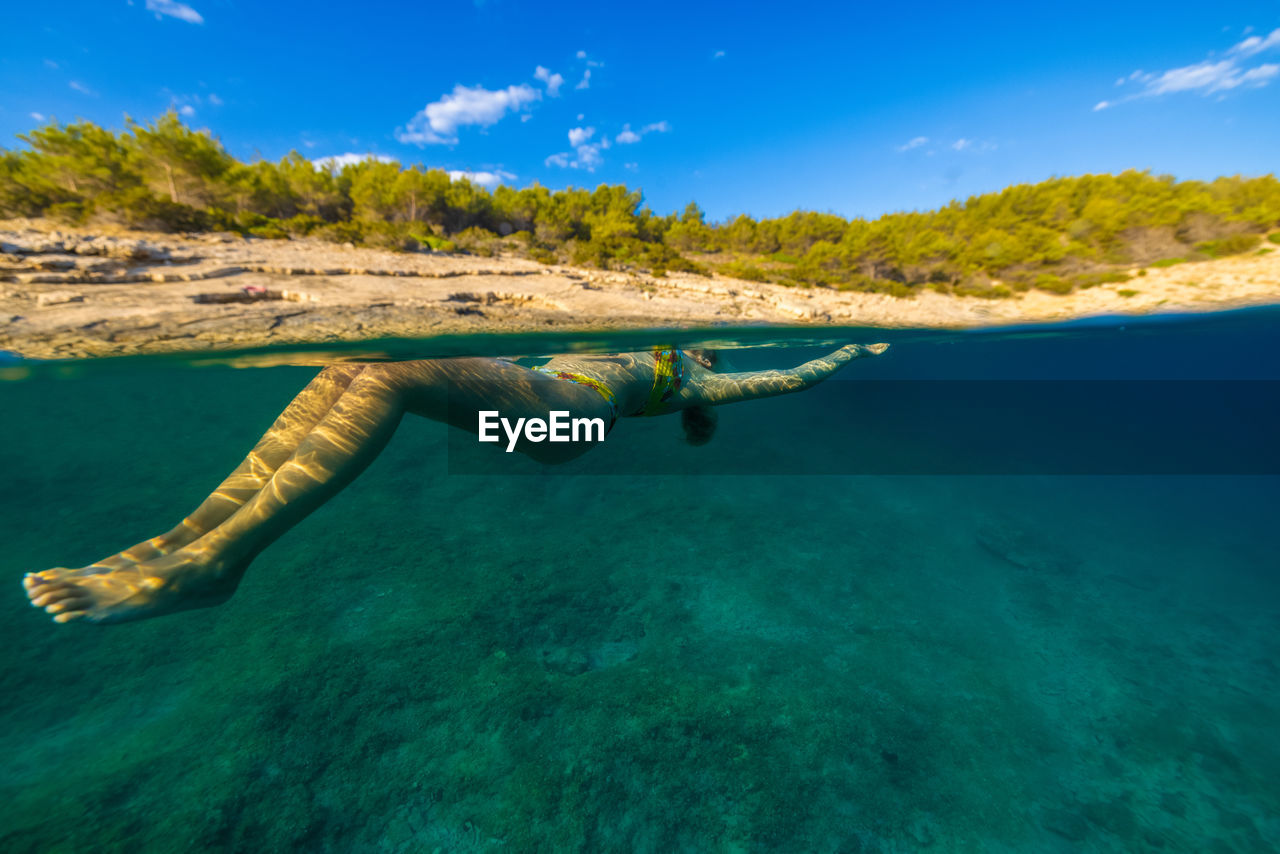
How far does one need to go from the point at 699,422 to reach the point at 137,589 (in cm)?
392

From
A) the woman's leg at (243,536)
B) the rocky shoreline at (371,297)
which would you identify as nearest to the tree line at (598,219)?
the rocky shoreline at (371,297)

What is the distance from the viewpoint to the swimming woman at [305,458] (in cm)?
167

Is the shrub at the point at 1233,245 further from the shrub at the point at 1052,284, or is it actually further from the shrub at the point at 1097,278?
the shrub at the point at 1052,284

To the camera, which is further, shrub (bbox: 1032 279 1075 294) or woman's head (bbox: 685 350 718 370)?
shrub (bbox: 1032 279 1075 294)

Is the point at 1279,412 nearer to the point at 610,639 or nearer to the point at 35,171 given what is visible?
the point at 610,639

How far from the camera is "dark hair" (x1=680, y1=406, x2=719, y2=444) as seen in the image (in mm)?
4488

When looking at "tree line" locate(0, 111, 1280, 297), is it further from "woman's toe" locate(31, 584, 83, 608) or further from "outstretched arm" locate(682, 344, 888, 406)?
"woman's toe" locate(31, 584, 83, 608)

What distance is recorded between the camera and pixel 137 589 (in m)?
1.67

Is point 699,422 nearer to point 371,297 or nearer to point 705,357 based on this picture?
point 705,357

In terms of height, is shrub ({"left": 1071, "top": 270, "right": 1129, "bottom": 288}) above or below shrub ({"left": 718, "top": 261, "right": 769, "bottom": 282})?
below

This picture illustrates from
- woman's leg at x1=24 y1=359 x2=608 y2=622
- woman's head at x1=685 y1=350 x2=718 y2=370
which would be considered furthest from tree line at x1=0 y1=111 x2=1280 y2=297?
woman's leg at x1=24 y1=359 x2=608 y2=622

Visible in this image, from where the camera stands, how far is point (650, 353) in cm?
353

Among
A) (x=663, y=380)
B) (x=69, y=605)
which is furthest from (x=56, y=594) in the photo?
(x=663, y=380)

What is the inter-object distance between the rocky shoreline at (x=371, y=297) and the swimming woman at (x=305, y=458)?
5.05 m
